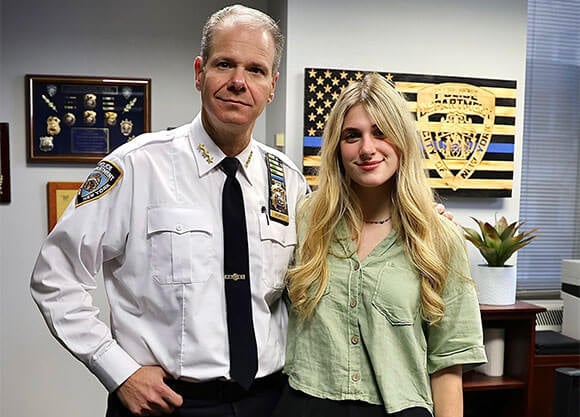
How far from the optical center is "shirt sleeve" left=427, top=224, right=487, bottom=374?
151 centimetres

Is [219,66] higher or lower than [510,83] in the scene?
lower

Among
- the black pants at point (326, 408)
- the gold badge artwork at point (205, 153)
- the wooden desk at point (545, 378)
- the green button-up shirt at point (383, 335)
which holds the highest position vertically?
the gold badge artwork at point (205, 153)

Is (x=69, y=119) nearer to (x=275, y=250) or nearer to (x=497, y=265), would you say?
(x=275, y=250)

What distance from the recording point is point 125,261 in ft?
5.05

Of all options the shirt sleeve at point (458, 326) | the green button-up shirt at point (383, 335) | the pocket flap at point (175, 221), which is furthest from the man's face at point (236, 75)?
the shirt sleeve at point (458, 326)

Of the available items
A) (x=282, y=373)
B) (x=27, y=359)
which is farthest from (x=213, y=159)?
(x=27, y=359)

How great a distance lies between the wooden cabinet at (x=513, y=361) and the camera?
8.84 ft

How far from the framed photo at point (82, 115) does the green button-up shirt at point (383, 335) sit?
1.86 meters

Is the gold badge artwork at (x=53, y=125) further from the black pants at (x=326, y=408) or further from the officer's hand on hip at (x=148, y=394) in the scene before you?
the black pants at (x=326, y=408)

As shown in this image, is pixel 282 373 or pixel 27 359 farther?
pixel 27 359

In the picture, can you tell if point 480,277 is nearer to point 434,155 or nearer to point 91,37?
point 434,155

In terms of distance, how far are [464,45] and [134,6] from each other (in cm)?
165

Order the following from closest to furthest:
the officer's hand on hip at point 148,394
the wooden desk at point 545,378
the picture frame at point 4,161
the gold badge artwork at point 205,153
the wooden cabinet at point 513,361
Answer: the officer's hand on hip at point 148,394 → the gold badge artwork at point 205,153 → the wooden cabinet at point 513,361 → the wooden desk at point 545,378 → the picture frame at point 4,161

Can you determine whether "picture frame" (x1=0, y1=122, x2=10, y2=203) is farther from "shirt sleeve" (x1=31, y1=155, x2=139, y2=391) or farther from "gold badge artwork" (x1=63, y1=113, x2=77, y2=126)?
"shirt sleeve" (x1=31, y1=155, x2=139, y2=391)
